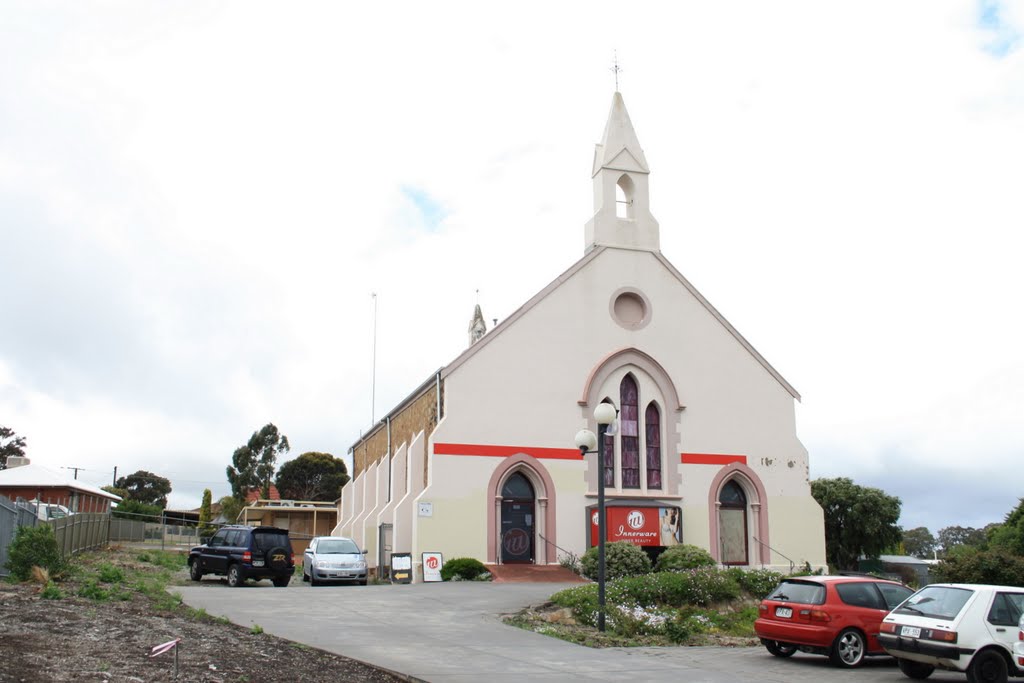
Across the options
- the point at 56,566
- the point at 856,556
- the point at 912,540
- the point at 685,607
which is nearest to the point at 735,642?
the point at 685,607

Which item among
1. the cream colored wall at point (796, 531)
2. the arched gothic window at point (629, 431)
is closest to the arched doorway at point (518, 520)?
the arched gothic window at point (629, 431)

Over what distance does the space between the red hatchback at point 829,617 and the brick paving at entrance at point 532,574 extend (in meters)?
13.6

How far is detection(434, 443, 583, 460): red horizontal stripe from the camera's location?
30.4 metres

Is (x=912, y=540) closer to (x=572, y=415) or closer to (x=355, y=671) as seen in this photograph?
(x=572, y=415)

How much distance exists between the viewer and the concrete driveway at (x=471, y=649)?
41.8ft

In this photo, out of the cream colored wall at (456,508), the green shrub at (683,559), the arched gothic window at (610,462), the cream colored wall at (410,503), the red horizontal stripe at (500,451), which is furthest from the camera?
the arched gothic window at (610,462)

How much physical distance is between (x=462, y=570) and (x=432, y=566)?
3.44 ft

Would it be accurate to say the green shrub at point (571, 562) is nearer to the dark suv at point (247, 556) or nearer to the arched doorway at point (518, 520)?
the arched doorway at point (518, 520)

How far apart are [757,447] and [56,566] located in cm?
2337

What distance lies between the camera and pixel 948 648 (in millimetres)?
12516

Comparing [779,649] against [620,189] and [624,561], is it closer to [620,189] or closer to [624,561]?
[624,561]

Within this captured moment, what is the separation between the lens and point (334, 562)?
26.3 m

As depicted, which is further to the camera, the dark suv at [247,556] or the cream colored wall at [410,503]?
the cream colored wall at [410,503]

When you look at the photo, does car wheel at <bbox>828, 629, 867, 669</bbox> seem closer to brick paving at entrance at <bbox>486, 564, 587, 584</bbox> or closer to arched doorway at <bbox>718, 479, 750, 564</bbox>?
brick paving at entrance at <bbox>486, 564, 587, 584</bbox>
